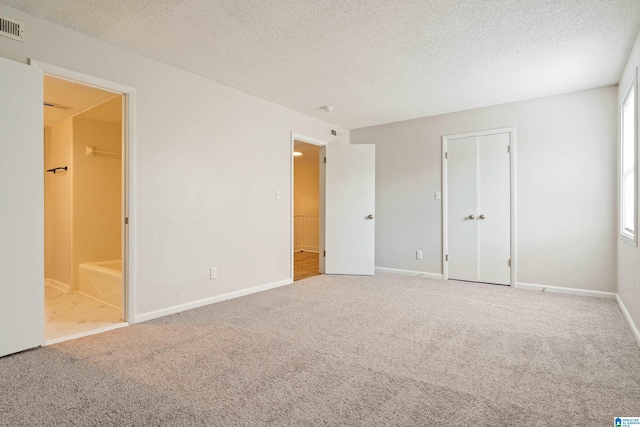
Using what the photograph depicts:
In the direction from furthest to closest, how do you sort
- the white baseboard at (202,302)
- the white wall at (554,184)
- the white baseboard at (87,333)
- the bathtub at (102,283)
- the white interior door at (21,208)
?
the white wall at (554,184) → the bathtub at (102,283) → the white baseboard at (202,302) → the white baseboard at (87,333) → the white interior door at (21,208)

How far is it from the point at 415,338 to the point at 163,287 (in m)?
2.29

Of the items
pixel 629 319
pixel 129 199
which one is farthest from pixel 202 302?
pixel 629 319

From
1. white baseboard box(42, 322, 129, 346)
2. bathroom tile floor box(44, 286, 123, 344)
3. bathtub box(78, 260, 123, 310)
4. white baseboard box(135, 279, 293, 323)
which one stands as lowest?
bathroom tile floor box(44, 286, 123, 344)

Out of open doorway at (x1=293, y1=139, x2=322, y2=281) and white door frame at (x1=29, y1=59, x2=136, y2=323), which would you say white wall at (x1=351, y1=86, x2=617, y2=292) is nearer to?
open doorway at (x1=293, y1=139, x2=322, y2=281)

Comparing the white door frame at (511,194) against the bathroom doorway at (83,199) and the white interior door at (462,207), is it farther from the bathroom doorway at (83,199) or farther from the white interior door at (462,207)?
the bathroom doorway at (83,199)

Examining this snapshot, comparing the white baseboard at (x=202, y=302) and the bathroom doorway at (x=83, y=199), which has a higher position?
the bathroom doorway at (x=83, y=199)

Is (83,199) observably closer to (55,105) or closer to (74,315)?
(55,105)

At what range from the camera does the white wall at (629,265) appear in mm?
2580

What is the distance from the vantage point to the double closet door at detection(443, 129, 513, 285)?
440cm

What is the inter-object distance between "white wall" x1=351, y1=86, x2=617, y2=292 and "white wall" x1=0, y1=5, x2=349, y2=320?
217cm

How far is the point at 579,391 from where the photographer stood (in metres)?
1.81

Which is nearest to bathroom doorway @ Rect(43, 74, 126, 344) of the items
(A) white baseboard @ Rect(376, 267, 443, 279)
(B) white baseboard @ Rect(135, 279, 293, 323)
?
(B) white baseboard @ Rect(135, 279, 293, 323)

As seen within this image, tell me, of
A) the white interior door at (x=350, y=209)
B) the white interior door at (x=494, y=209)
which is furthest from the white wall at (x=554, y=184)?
the white interior door at (x=350, y=209)

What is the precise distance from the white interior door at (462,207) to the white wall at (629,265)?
1504 millimetres
